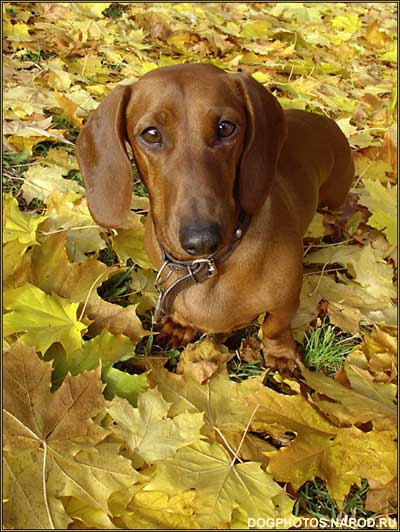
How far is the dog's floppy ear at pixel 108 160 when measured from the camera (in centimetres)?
186

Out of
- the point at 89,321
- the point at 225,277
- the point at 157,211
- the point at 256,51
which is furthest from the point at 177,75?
the point at 256,51

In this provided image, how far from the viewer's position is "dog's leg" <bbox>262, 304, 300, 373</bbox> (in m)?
2.11

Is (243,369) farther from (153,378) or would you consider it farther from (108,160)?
(108,160)

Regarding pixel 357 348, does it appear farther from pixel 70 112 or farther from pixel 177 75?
pixel 70 112

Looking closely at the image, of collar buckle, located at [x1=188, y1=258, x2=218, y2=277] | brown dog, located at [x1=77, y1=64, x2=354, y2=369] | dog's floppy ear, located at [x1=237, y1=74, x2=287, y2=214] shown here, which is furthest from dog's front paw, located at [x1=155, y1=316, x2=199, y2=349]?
dog's floppy ear, located at [x1=237, y1=74, x2=287, y2=214]

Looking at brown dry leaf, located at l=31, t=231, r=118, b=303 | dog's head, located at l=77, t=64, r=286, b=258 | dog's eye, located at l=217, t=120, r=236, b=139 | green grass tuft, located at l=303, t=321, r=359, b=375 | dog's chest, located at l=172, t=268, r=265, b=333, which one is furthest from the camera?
green grass tuft, located at l=303, t=321, r=359, b=375

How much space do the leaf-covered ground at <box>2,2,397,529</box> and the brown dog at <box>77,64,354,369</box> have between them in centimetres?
20

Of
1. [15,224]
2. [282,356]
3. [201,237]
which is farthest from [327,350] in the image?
[15,224]

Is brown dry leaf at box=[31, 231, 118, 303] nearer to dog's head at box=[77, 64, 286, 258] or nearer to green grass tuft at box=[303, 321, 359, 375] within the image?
dog's head at box=[77, 64, 286, 258]

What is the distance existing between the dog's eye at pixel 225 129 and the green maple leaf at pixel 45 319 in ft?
2.39

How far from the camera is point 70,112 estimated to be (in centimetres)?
308

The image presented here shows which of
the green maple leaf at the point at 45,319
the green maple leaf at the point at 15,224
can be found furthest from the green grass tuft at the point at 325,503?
the green maple leaf at the point at 15,224

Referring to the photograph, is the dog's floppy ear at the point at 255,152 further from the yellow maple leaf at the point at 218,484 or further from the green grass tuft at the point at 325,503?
the green grass tuft at the point at 325,503

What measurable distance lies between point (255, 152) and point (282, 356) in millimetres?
774
